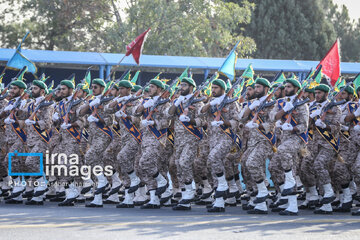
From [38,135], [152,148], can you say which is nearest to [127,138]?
[152,148]

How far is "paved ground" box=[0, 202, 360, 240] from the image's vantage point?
27.3 ft

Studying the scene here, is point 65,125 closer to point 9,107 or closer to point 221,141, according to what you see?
point 9,107

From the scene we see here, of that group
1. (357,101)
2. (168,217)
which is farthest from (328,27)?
(168,217)

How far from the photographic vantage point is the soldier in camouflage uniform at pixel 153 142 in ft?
38.0

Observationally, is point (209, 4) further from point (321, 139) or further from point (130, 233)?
point (130, 233)

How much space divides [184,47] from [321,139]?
2014 cm

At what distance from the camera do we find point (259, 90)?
11.2m

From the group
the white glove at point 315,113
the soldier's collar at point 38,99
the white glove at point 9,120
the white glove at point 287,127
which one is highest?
the soldier's collar at point 38,99

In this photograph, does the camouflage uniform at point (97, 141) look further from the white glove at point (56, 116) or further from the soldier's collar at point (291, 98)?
the soldier's collar at point (291, 98)

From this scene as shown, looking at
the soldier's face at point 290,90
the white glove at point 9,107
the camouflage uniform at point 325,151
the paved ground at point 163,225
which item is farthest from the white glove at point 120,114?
the camouflage uniform at point 325,151

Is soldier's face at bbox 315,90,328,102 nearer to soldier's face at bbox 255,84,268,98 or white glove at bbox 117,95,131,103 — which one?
soldier's face at bbox 255,84,268,98

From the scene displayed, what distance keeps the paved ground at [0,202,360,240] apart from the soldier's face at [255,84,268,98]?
1.90 m

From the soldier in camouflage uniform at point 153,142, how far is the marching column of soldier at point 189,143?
0.06ft

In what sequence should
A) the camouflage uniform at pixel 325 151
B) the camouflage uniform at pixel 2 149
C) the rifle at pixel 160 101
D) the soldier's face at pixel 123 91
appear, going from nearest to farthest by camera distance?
1. the camouflage uniform at pixel 325 151
2. the rifle at pixel 160 101
3. the soldier's face at pixel 123 91
4. the camouflage uniform at pixel 2 149
